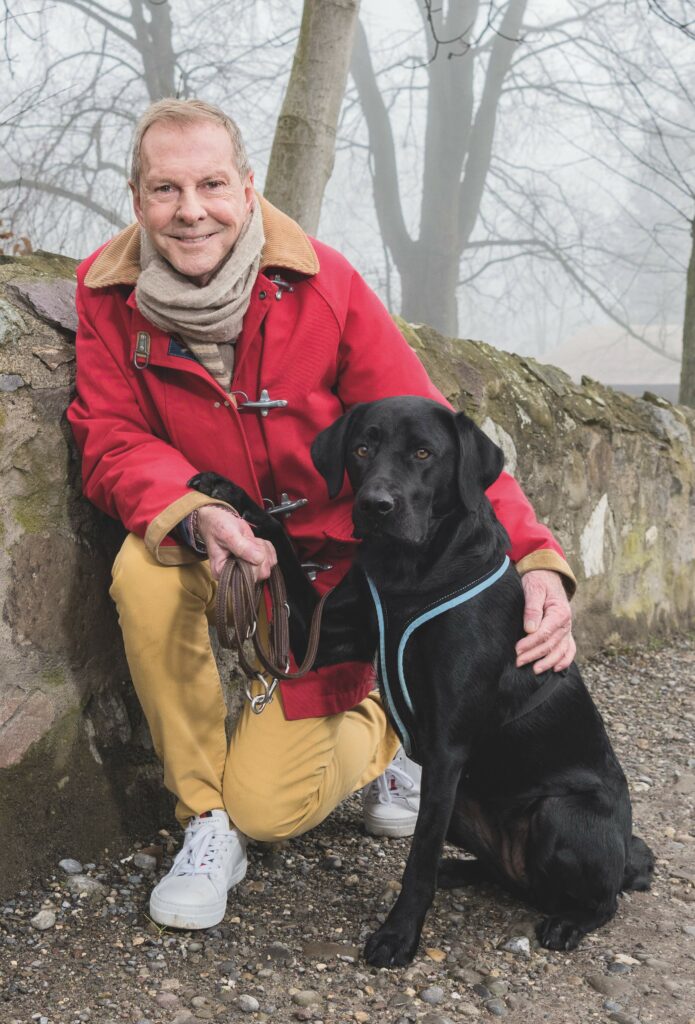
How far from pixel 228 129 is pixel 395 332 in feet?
2.09

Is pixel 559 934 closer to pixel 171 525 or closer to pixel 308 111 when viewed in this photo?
pixel 171 525

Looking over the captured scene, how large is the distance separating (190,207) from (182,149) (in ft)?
0.50

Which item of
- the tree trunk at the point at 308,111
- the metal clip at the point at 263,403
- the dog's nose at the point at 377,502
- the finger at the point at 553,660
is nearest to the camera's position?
the dog's nose at the point at 377,502

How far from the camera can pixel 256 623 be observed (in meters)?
2.26

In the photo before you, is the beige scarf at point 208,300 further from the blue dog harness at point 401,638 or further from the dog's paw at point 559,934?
the dog's paw at point 559,934

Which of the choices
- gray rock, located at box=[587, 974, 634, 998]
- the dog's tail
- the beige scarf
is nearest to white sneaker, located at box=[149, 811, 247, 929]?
gray rock, located at box=[587, 974, 634, 998]

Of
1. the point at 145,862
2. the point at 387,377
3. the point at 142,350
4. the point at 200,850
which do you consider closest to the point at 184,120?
the point at 142,350

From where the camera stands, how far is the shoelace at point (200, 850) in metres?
2.27

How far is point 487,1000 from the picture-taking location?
2.02 metres

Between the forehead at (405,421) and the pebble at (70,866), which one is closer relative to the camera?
the forehead at (405,421)

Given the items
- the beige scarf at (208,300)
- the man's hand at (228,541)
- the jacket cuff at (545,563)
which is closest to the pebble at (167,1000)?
the man's hand at (228,541)

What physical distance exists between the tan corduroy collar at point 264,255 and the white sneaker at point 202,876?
1.31 metres

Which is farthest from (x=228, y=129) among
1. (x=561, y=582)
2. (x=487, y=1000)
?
(x=487, y=1000)

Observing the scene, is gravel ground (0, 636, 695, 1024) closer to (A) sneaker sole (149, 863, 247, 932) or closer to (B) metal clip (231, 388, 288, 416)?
(A) sneaker sole (149, 863, 247, 932)
